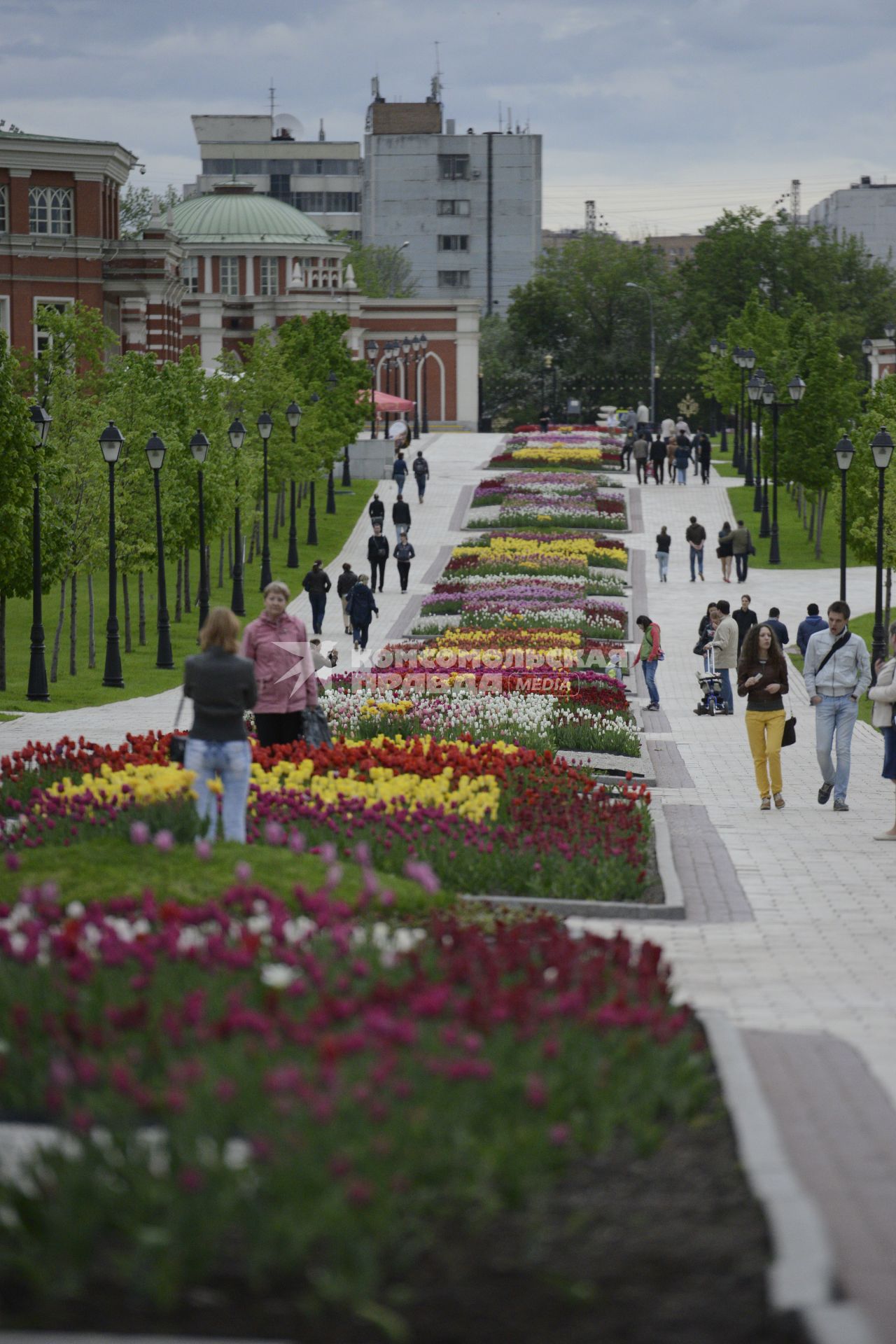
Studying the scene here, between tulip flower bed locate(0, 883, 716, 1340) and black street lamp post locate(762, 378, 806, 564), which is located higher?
black street lamp post locate(762, 378, 806, 564)

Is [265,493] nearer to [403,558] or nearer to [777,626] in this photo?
[403,558]

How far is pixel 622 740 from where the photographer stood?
20406 millimetres

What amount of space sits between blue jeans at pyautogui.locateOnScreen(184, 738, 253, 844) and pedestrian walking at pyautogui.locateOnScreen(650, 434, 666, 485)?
169 ft

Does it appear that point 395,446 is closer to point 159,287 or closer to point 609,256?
point 159,287

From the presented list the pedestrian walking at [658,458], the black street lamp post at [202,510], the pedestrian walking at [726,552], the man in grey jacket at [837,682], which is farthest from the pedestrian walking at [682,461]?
the man in grey jacket at [837,682]

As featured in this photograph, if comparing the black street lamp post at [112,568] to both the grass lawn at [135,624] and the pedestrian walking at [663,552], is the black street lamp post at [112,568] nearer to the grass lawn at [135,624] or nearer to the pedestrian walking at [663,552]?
the grass lawn at [135,624]

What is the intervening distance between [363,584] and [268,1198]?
27341 millimetres

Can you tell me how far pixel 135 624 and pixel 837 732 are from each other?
2414cm

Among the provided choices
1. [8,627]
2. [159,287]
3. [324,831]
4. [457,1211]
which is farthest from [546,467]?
[457,1211]

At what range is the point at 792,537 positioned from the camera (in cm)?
5303

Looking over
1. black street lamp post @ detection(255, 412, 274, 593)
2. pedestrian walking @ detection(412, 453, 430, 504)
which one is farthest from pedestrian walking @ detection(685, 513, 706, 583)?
pedestrian walking @ detection(412, 453, 430, 504)

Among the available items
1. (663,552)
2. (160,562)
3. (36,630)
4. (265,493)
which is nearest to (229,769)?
(36,630)

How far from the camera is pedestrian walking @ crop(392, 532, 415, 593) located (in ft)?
132

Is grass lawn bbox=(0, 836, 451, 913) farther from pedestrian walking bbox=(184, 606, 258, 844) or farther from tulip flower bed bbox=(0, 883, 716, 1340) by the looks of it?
tulip flower bed bbox=(0, 883, 716, 1340)
